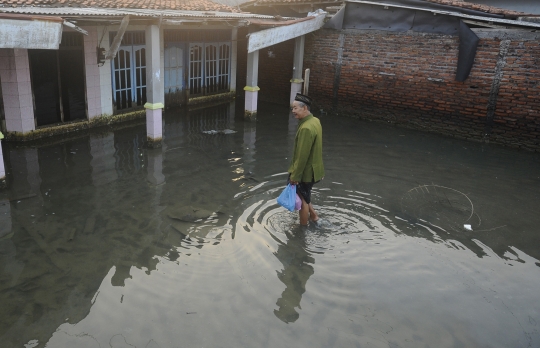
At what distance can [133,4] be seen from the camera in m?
10.4

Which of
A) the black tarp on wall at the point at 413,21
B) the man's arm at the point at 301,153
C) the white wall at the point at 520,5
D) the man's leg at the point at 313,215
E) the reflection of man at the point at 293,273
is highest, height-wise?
the white wall at the point at 520,5

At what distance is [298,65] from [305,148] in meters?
8.42

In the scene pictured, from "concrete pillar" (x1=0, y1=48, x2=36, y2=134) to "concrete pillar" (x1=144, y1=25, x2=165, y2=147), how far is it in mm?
2401

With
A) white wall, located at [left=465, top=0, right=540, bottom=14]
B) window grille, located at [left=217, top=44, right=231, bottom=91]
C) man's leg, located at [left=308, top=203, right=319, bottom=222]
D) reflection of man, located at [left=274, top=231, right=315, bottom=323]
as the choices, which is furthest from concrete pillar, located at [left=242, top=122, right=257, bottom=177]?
white wall, located at [left=465, top=0, right=540, bottom=14]

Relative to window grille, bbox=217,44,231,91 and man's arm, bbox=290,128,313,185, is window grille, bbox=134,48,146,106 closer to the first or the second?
window grille, bbox=217,44,231,91

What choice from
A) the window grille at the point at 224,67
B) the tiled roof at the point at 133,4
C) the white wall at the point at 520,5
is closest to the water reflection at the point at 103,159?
the tiled roof at the point at 133,4

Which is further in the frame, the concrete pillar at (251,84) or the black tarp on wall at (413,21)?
the concrete pillar at (251,84)

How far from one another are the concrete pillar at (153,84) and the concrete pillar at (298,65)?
5.29 metres

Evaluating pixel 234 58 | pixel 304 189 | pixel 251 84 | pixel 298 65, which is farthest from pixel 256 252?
pixel 234 58

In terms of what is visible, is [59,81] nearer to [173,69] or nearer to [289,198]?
[173,69]

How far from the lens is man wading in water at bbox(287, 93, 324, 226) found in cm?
547

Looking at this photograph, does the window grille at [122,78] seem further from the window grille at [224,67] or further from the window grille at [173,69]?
the window grille at [224,67]

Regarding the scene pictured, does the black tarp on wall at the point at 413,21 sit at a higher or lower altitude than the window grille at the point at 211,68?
higher

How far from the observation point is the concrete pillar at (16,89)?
28.4ft
